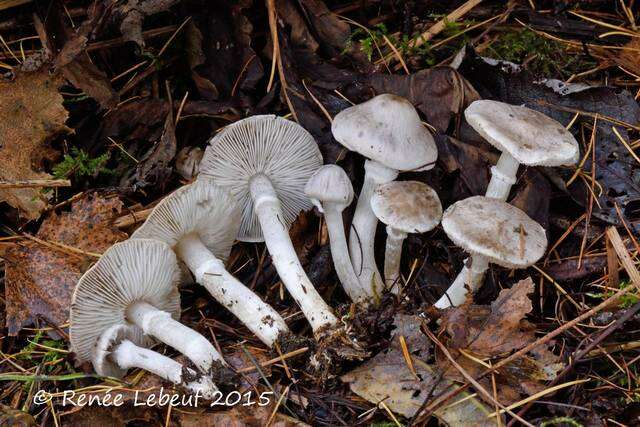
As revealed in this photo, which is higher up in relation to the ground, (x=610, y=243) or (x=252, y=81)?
(x=252, y=81)

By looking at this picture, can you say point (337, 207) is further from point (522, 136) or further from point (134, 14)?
point (134, 14)

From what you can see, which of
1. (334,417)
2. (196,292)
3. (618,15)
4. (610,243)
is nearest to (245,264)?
(196,292)

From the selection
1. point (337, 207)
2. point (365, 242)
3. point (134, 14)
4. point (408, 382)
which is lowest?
point (408, 382)

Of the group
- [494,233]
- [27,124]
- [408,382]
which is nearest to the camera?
[494,233]

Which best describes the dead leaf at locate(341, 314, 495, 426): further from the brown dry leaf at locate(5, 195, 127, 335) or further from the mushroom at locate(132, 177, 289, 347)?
the brown dry leaf at locate(5, 195, 127, 335)

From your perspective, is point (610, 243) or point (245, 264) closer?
point (610, 243)

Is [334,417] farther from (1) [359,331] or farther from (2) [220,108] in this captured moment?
(2) [220,108]

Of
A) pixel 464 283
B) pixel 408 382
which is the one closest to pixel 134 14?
pixel 464 283

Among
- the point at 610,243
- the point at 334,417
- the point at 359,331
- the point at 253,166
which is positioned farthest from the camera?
the point at 253,166
